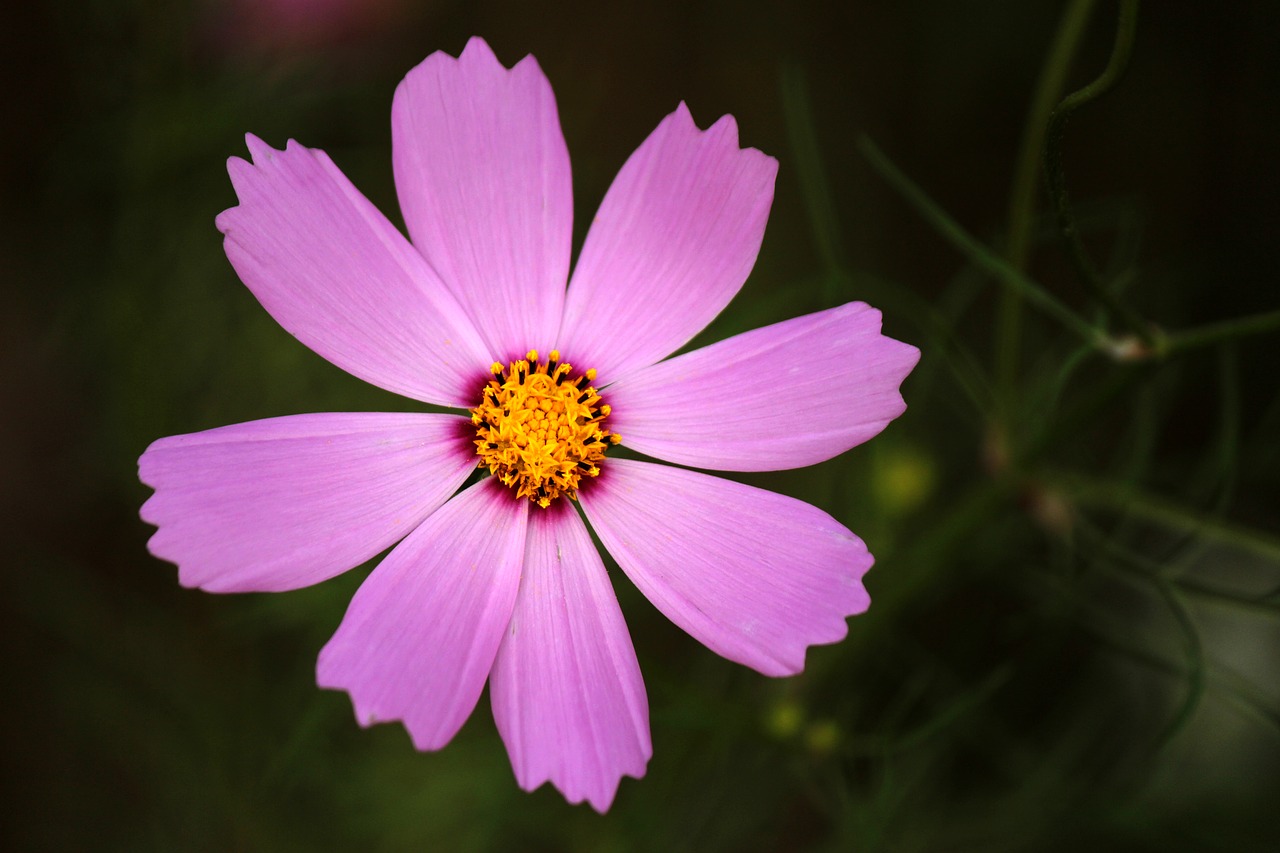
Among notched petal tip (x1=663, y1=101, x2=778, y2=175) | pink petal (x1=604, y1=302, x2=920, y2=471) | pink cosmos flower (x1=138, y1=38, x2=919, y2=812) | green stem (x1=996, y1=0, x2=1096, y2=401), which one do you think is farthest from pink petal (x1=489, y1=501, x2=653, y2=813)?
green stem (x1=996, y1=0, x2=1096, y2=401)

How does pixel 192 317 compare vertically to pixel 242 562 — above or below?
above

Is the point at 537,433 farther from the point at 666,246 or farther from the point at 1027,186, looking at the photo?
the point at 1027,186

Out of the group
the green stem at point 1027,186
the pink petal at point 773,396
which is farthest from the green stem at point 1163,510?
the pink petal at point 773,396

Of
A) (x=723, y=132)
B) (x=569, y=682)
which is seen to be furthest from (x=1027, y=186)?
(x=569, y=682)

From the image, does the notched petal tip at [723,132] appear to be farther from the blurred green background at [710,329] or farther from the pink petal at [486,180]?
the blurred green background at [710,329]

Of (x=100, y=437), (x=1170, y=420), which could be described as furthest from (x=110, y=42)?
(x=1170, y=420)

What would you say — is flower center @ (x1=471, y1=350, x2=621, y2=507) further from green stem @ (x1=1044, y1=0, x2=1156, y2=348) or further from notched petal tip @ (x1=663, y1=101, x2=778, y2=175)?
green stem @ (x1=1044, y1=0, x2=1156, y2=348)

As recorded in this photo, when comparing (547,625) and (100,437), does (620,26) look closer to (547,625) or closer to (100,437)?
(100,437)
